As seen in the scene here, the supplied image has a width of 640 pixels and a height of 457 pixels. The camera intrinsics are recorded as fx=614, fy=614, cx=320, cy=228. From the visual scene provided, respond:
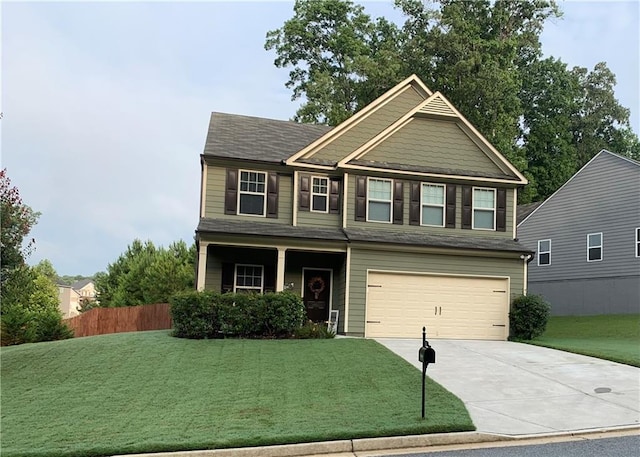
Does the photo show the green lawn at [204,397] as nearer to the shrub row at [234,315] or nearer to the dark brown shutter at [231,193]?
the shrub row at [234,315]

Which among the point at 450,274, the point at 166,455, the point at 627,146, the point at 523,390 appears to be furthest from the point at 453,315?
the point at 627,146

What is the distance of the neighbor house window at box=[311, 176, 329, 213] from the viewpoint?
63.4 ft

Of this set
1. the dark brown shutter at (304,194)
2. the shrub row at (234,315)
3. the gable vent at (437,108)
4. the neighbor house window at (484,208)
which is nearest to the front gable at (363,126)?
the dark brown shutter at (304,194)

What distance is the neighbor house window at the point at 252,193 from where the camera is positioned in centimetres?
1898

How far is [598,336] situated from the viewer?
800 inches

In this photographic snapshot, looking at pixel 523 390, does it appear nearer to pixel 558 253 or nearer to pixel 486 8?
pixel 558 253

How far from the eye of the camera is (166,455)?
7172 mm

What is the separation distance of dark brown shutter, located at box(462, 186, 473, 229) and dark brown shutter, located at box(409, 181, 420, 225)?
1519 mm

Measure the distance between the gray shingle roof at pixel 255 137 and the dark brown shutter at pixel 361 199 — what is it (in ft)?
8.21

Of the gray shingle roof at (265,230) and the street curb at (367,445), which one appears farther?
the gray shingle roof at (265,230)

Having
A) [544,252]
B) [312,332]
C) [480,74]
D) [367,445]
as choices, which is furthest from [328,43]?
[367,445]

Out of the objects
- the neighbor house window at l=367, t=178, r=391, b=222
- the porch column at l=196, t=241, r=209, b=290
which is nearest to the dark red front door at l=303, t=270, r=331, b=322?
the neighbor house window at l=367, t=178, r=391, b=222

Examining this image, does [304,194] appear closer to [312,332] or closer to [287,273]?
[287,273]

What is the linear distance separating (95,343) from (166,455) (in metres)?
8.98
